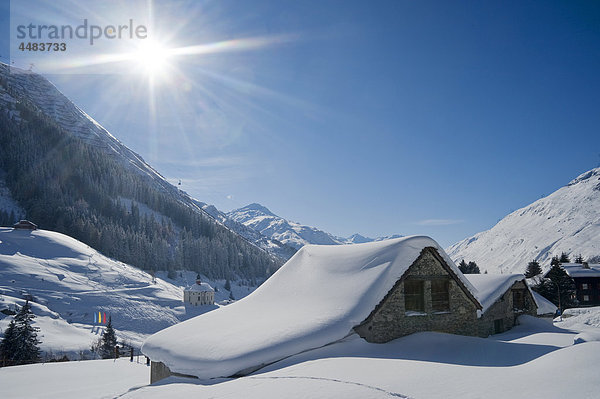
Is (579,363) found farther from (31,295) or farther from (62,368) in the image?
(31,295)

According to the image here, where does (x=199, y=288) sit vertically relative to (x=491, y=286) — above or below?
below

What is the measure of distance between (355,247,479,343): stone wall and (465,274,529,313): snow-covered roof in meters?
7.39

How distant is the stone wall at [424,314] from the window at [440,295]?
182mm

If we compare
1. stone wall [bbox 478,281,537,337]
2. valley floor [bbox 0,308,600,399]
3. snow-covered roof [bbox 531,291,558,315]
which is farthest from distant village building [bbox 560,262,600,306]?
valley floor [bbox 0,308,600,399]

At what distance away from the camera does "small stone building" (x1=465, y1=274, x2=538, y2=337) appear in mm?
24094

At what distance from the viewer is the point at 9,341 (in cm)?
3095

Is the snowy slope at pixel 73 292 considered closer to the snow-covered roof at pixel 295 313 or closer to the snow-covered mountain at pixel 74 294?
A: the snow-covered mountain at pixel 74 294

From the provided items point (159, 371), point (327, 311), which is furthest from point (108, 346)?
point (327, 311)

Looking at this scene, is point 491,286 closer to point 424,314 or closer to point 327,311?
point 424,314

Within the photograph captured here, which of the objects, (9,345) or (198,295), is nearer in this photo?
(9,345)

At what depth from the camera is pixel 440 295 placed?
1689cm

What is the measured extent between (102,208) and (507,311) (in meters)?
150

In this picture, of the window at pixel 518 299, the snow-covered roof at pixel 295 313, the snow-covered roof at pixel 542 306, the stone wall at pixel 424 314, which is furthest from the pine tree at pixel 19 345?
the snow-covered roof at pixel 542 306

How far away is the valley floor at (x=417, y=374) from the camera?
23.8ft
